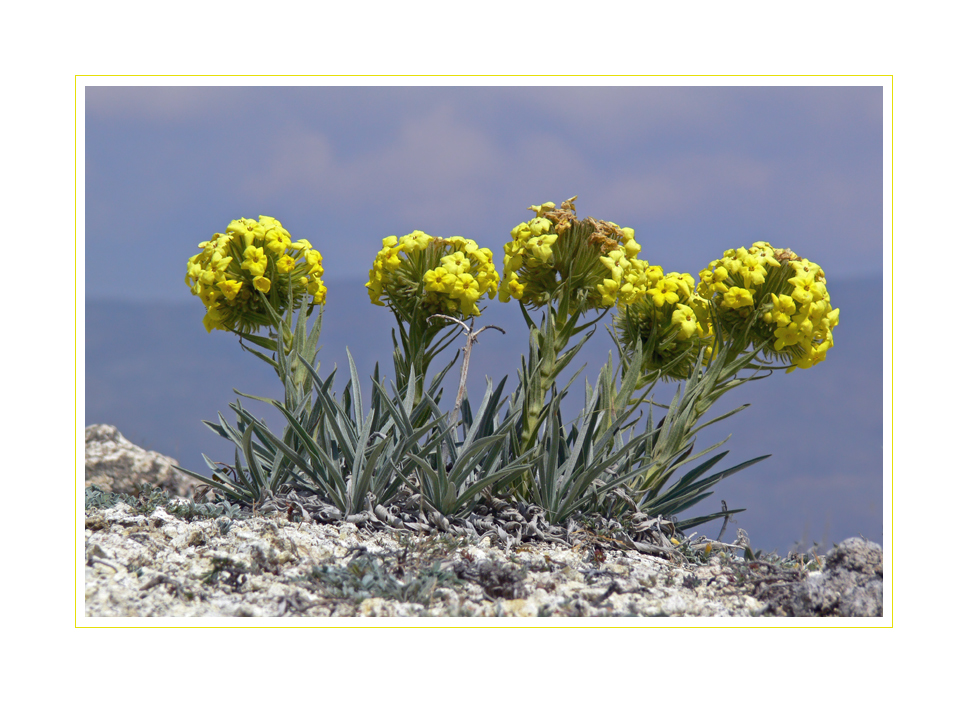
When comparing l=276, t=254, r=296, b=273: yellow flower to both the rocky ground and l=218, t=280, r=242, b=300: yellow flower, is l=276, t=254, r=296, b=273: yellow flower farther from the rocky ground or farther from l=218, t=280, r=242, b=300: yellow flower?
the rocky ground

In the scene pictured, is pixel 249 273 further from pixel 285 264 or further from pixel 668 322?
pixel 668 322

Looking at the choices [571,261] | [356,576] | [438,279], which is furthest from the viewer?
[438,279]

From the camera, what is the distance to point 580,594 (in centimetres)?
288

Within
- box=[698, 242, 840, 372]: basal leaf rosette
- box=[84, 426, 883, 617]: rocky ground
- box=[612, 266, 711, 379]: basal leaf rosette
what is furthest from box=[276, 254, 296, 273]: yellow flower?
box=[698, 242, 840, 372]: basal leaf rosette

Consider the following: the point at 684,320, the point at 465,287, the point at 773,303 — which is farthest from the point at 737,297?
the point at 465,287

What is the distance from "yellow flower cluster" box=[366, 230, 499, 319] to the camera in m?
3.54

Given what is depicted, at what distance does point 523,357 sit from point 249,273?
1.40 meters

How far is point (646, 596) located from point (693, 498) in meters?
1.06

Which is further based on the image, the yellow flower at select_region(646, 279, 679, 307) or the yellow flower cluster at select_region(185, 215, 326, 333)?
the yellow flower at select_region(646, 279, 679, 307)

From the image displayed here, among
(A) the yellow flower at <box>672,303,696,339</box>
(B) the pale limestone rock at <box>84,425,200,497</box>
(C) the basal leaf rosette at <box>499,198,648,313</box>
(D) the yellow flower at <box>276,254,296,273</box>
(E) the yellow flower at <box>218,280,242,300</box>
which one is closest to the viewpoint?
(C) the basal leaf rosette at <box>499,198,648,313</box>

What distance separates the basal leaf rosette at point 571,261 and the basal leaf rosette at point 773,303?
46cm

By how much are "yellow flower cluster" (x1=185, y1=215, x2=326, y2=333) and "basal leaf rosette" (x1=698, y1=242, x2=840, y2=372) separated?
2.06 meters

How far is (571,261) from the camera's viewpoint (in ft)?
11.1

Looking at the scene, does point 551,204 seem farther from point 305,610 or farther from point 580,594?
point 305,610
